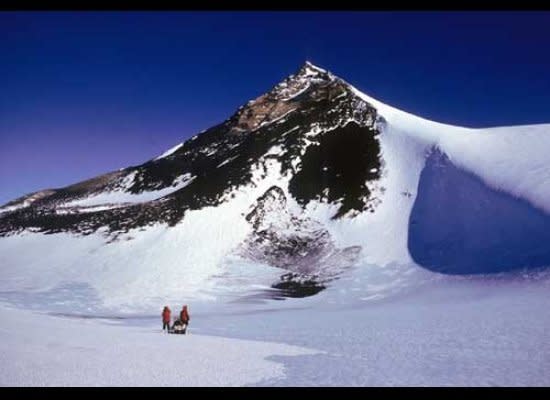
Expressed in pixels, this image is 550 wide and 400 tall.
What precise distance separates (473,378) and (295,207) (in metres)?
51.4

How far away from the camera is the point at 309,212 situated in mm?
63656

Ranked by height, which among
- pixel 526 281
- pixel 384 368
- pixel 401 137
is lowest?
pixel 384 368

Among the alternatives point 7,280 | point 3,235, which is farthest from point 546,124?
point 3,235

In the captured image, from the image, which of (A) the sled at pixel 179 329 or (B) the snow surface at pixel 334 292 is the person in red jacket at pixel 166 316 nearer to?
(A) the sled at pixel 179 329

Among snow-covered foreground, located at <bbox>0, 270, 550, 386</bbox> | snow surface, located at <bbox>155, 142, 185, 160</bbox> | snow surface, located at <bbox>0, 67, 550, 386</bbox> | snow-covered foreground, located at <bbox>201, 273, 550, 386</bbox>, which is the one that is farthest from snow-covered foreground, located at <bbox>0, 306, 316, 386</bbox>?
snow surface, located at <bbox>155, 142, 185, 160</bbox>

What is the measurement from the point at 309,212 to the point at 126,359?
48779 millimetres

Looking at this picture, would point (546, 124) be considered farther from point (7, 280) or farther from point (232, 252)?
point (7, 280)

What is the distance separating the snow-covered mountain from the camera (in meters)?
46.3

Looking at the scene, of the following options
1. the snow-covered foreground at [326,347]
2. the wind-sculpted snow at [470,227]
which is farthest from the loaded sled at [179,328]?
the wind-sculpted snow at [470,227]

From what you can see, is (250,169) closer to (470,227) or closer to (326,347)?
(470,227)

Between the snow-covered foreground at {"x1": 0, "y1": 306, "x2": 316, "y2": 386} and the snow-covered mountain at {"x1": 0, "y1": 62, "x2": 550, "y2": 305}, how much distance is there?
2260cm

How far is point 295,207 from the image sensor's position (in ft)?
213

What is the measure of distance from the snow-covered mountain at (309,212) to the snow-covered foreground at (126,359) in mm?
22602

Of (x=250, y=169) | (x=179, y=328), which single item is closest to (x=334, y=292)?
(x=179, y=328)
